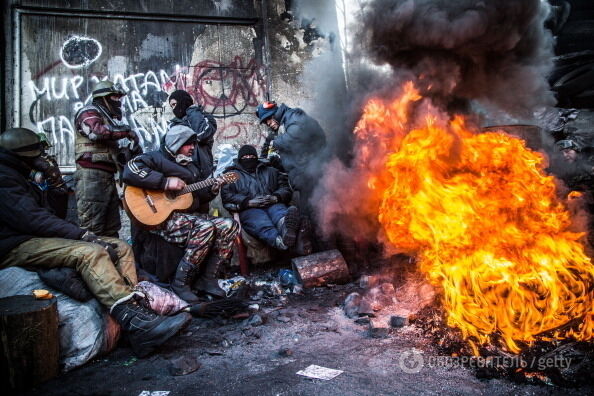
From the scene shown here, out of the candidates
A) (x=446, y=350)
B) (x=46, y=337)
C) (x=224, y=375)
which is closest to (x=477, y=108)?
(x=446, y=350)

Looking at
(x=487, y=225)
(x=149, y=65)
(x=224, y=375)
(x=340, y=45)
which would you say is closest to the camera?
(x=224, y=375)

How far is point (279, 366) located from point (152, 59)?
6.98m

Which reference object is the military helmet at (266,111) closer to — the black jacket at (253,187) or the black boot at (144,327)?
the black jacket at (253,187)

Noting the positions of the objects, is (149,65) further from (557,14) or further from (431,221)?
(557,14)

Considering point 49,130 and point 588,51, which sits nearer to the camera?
point 49,130

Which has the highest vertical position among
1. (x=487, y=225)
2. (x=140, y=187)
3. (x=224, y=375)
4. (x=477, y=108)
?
(x=477, y=108)

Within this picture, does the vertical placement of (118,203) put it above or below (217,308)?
above

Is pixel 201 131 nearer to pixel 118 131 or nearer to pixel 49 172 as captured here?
pixel 118 131

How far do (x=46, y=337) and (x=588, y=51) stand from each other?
11013 mm

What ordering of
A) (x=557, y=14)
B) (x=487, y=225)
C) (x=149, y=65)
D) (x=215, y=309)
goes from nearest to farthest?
(x=487, y=225)
(x=215, y=309)
(x=149, y=65)
(x=557, y=14)

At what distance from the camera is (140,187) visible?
15.1 feet

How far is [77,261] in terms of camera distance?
137 inches

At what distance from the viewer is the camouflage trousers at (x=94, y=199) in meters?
5.43

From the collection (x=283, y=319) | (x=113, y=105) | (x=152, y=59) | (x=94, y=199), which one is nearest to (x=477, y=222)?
(x=283, y=319)
